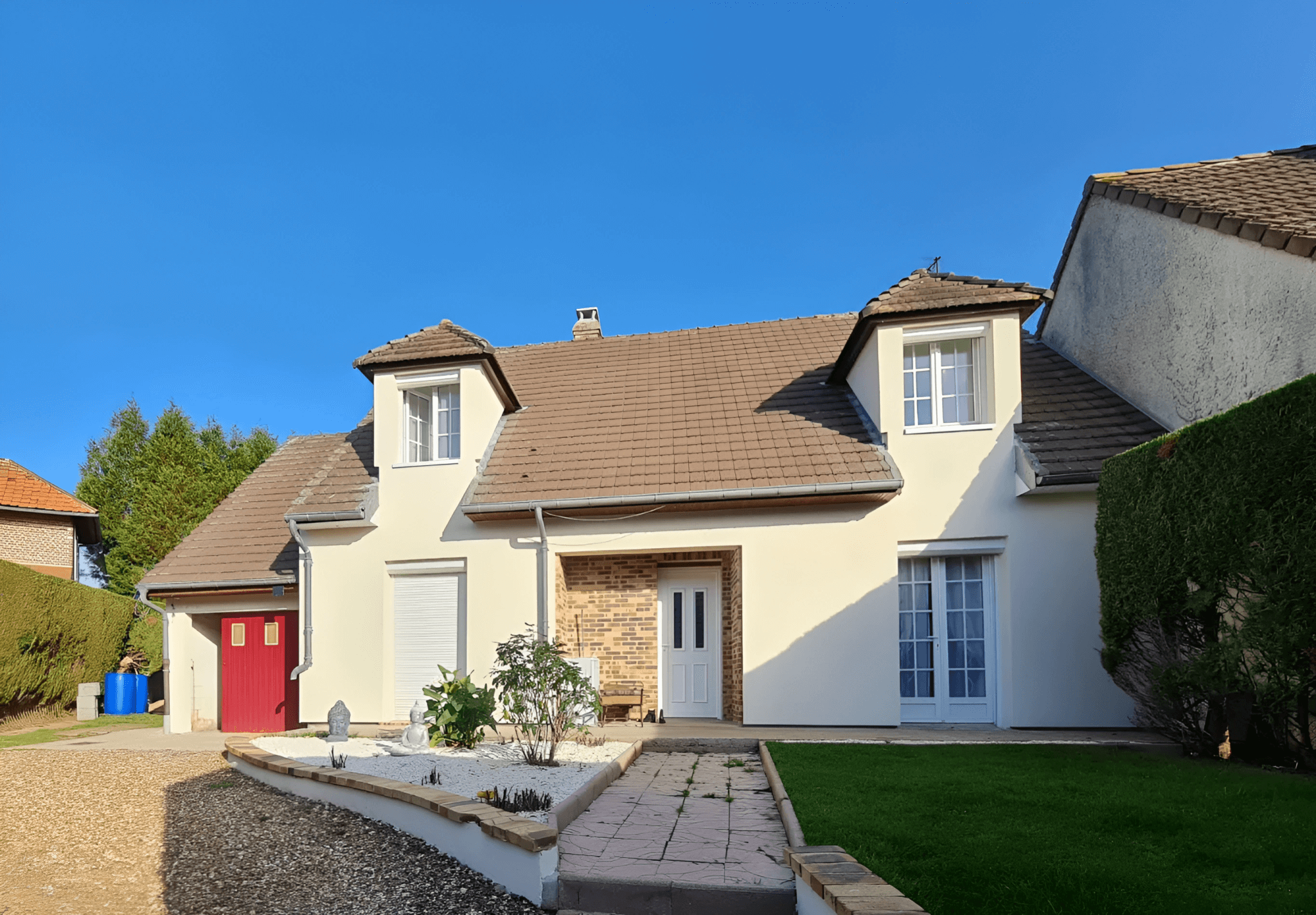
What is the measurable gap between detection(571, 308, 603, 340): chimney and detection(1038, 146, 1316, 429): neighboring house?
28.6 feet

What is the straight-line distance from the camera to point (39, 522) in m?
20.8

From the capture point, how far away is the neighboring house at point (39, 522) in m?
20.1

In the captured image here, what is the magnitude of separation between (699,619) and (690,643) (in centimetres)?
38

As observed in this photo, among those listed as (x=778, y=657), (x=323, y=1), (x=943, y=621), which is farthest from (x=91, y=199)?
(x=943, y=621)

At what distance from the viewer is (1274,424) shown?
18.2 ft

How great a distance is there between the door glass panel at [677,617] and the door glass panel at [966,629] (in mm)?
3675

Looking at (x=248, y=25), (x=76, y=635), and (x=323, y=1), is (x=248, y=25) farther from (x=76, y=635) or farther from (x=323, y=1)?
(x=76, y=635)

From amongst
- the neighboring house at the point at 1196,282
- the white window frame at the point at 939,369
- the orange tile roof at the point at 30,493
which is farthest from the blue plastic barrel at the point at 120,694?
the neighboring house at the point at 1196,282

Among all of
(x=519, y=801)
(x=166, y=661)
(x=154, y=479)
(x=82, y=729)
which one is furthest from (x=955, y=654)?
(x=154, y=479)

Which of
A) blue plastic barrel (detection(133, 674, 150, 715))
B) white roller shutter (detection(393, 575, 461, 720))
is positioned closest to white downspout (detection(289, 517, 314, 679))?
white roller shutter (detection(393, 575, 461, 720))

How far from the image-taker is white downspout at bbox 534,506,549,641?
9742 millimetres

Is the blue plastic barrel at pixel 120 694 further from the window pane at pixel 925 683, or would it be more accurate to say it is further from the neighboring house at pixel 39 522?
the window pane at pixel 925 683

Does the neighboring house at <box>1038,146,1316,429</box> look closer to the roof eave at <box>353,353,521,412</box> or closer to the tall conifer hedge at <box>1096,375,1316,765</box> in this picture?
the tall conifer hedge at <box>1096,375,1316,765</box>

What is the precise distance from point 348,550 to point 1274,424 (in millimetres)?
10790
